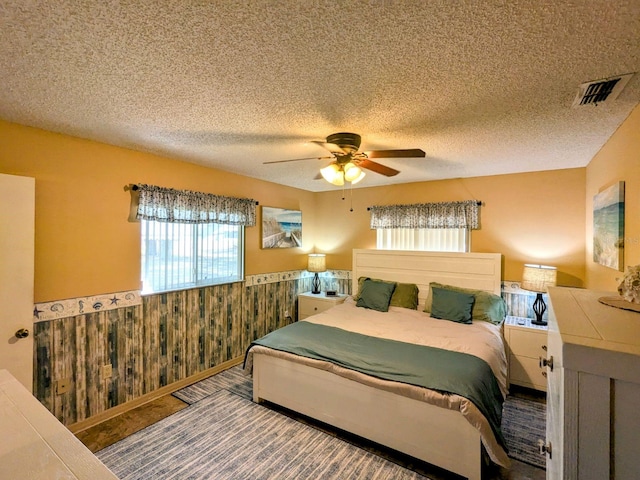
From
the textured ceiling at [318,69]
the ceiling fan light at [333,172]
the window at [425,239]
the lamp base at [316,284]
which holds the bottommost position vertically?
the lamp base at [316,284]

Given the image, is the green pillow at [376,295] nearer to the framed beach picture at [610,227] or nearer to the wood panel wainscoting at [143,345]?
the wood panel wainscoting at [143,345]

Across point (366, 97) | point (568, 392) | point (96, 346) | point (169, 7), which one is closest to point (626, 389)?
point (568, 392)

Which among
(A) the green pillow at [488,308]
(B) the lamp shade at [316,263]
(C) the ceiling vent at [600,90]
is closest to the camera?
(C) the ceiling vent at [600,90]

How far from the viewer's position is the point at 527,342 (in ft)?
9.98

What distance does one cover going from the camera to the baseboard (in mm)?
2463

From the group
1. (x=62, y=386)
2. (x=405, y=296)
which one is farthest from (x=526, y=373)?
(x=62, y=386)

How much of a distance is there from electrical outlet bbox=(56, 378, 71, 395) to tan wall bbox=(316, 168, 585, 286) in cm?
414

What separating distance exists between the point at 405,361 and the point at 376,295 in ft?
5.22

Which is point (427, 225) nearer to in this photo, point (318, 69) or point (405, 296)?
point (405, 296)

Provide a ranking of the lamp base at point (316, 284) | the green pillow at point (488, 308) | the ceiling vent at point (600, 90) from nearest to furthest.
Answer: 1. the ceiling vent at point (600, 90)
2. the green pillow at point (488, 308)
3. the lamp base at point (316, 284)

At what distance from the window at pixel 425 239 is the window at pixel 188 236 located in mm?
2031

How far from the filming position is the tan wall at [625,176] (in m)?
1.70

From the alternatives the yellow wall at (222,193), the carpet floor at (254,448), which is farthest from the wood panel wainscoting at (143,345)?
the carpet floor at (254,448)

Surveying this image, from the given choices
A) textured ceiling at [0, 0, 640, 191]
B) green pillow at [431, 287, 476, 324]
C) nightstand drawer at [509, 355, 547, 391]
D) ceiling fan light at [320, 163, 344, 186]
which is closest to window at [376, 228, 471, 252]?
green pillow at [431, 287, 476, 324]
